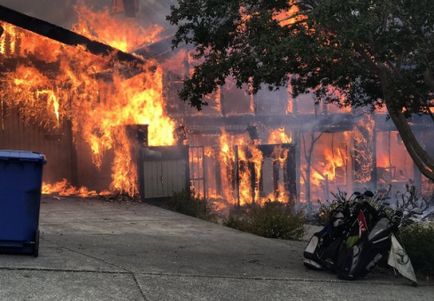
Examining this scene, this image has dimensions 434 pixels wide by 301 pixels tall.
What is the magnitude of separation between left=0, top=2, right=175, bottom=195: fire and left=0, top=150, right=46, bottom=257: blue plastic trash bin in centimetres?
807

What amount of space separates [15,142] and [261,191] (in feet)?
27.1

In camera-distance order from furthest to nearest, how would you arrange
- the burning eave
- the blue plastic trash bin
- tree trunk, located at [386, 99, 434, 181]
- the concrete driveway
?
the burning eave
tree trunk, located at [386, 99, 434, 181]
the blue plastic trash bin
the concrete driveway

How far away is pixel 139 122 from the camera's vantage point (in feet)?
47.5

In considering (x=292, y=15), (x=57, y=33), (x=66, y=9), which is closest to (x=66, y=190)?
(x=57, y=33)

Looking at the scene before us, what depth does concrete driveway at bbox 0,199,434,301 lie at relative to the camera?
5.01m

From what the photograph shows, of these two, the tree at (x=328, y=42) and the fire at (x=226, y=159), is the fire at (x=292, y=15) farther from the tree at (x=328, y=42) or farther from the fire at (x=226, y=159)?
the fire at (x=226, y=159)

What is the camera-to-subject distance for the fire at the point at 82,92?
14359 mm

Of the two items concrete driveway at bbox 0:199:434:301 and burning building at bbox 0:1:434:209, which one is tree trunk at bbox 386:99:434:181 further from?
burning building at bbox 0:1:434:209

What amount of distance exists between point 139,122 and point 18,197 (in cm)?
891

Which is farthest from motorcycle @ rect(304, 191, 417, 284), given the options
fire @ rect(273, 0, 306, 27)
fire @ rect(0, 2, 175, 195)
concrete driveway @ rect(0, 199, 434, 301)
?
fire @ rect(0, 2, 175, 195)

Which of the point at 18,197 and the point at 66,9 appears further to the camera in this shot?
the point at 66,9

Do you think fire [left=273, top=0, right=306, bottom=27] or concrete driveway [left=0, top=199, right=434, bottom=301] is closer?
concrete driveway [left=0, top=199, right=434, bottom=301]

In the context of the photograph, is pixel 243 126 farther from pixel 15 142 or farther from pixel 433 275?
pixel 433 275

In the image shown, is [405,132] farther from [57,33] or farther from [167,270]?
[57,33]
